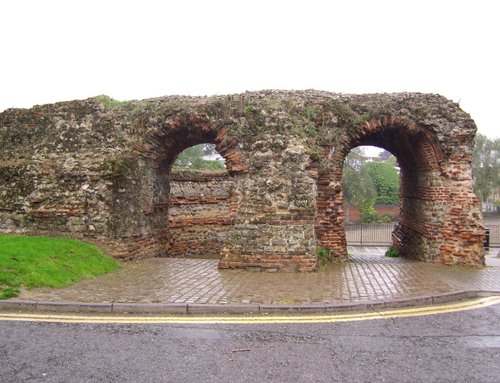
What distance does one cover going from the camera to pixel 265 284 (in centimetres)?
823

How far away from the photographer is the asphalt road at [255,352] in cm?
419

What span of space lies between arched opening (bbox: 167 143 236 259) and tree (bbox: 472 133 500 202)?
4377cm

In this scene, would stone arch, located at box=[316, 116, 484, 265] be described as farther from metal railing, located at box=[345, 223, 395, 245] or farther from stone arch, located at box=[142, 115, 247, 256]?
Answer: metal railing, located at box=[345, 223, 395, 245]

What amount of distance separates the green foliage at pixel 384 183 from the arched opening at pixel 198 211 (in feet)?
108

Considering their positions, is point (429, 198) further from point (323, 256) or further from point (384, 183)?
point (384, 183)

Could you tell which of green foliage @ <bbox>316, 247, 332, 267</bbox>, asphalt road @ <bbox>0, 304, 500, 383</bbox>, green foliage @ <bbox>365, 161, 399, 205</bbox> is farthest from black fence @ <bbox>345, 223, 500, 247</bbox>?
asphalt road @ <bbox>0, 304, 500, 383</bbox>

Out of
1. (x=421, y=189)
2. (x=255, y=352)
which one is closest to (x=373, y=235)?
(x=421, y=189)

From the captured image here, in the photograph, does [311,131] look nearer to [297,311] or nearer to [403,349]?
[297,311]

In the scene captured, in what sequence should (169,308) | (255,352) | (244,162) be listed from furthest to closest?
1. (244,162)
2. (169,308)
3. (255,352)

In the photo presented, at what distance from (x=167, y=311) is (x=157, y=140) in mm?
6186

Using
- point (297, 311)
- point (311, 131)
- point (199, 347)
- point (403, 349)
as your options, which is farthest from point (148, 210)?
Result: point (403, 349)

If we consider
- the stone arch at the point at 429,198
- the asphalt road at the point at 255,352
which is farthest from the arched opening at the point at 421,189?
the asphalt road at the point at 255,352

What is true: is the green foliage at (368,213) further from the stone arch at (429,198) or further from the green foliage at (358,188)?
the stone arch at (429,198)

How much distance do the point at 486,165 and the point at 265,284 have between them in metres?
51.7
